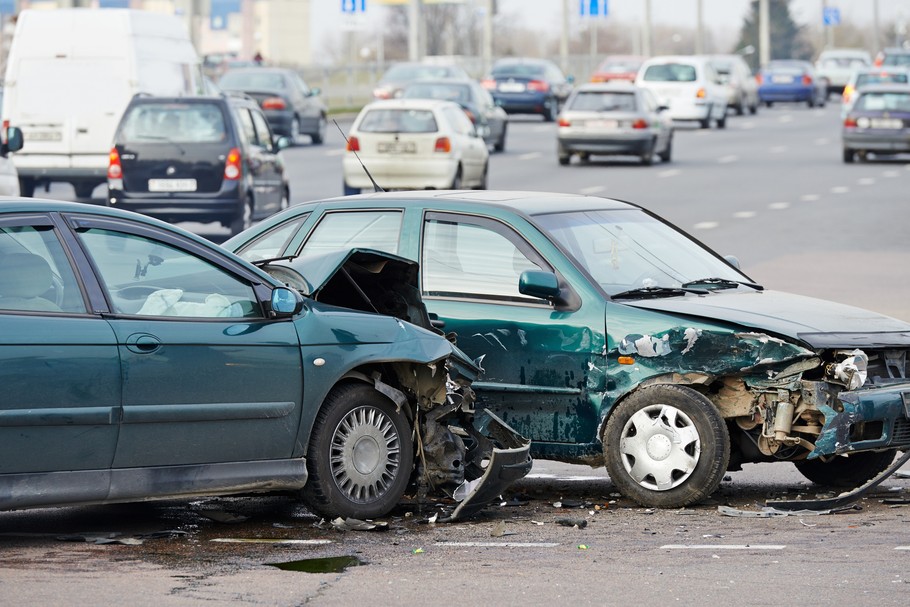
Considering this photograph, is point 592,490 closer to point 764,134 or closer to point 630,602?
point 630,602

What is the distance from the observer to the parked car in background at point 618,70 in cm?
5773

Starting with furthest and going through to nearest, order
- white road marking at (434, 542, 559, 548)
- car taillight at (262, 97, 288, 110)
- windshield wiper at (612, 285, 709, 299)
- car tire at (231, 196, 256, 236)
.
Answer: car taillight at (262, 97, 288, 110) → car tire at (231, 196, 256, 236) → windshield wiper at (612, 285, 709, 299) → white road marking at (434, 542, 559, 548)

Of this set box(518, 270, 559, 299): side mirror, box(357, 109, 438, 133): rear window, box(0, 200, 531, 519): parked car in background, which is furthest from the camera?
box(357, 109, 438, 133): rear window

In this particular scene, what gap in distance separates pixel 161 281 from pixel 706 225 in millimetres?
17459

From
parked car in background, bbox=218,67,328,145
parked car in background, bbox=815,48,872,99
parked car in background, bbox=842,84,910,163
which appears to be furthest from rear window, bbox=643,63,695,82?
parked car in background, bbox=815,48,872,99

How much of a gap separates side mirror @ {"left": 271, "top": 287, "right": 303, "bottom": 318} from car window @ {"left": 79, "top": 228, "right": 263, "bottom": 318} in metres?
0.09

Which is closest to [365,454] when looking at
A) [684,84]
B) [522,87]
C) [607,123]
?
[607,123]

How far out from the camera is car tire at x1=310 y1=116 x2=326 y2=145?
41.7 m

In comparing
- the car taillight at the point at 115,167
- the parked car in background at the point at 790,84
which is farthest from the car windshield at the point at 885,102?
the parked car in background at the point at 790,84

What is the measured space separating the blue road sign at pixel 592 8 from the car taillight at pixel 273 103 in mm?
49759

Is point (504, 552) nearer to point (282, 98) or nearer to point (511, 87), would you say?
point (282, 98)

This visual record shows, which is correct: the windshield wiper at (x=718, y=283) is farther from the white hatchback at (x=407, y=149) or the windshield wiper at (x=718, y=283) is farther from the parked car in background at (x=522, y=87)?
the parked car in background at (x=522, y=87)

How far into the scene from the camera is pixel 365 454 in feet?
25.4

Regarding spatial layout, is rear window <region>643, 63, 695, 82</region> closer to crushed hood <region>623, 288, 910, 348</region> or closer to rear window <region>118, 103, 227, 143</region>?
rear window <region>118, 103, 227, 143</region>
